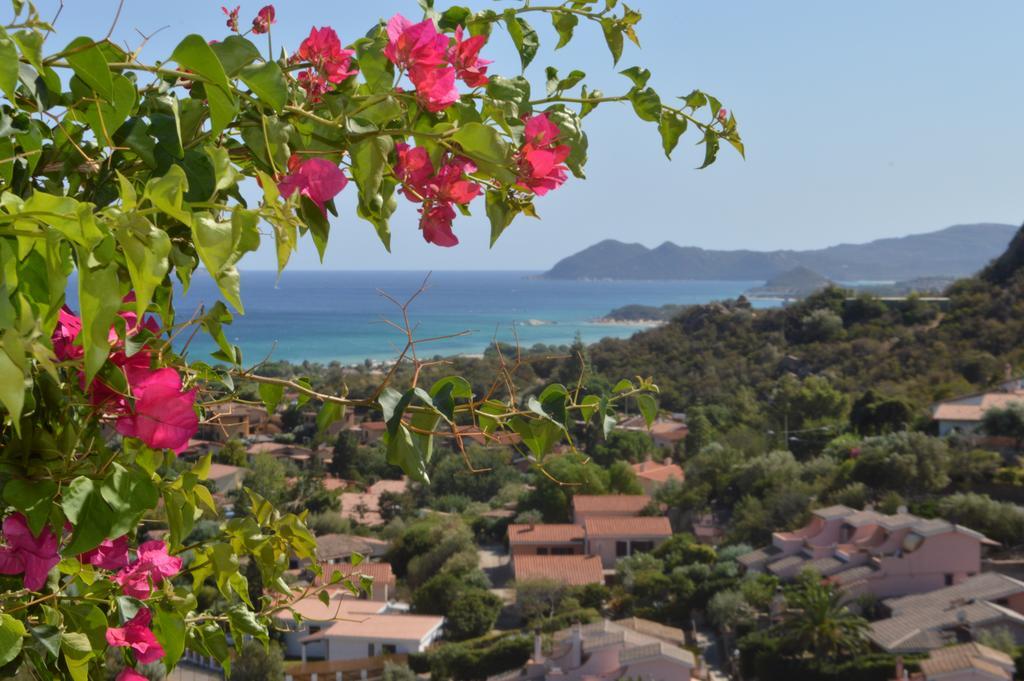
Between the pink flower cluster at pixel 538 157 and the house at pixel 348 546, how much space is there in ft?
45.3

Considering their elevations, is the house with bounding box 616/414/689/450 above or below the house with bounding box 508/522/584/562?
above

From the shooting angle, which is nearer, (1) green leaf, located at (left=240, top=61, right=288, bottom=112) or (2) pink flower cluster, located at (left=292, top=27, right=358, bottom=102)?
(1) green leaf, located at (left=240, top=61, right=288, bottom=112)

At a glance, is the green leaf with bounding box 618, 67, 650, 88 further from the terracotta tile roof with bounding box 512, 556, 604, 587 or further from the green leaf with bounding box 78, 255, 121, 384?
the terracotta tile roof with bounding box 512, 556, 604, 587

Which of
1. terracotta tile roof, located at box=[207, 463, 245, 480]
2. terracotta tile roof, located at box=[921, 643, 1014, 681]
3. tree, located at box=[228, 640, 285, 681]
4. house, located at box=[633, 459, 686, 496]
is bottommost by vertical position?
house, located at box=[633, 459, 686, 496]

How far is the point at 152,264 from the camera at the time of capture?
1.36 ft

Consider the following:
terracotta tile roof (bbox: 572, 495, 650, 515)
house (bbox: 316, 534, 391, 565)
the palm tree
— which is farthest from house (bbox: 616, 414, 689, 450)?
the palm tree

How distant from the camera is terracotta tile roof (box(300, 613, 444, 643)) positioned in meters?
12.6

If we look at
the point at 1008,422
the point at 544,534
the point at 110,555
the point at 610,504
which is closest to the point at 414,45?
the point at 110,555

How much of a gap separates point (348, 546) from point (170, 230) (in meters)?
15.7

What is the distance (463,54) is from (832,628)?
11547 millimetres

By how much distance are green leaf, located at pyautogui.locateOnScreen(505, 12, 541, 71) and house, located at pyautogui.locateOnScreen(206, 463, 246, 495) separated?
19.0m

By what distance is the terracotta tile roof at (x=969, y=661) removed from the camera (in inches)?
357

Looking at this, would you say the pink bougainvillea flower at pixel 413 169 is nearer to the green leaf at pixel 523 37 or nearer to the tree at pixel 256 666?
the green leaf at pixel 523 37

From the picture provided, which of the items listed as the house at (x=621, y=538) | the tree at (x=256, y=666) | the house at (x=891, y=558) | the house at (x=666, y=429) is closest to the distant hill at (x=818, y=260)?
the house at (x=666, y=429)
